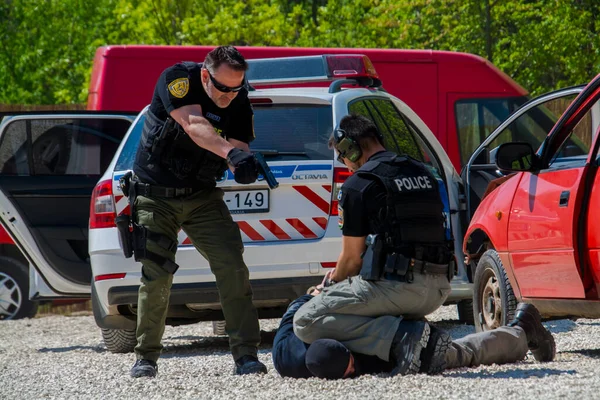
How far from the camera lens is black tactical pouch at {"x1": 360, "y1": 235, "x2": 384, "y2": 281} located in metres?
5.47

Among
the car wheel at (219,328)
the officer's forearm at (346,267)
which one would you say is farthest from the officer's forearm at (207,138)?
the car wheel at (219,328)

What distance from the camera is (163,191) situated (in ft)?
20.1

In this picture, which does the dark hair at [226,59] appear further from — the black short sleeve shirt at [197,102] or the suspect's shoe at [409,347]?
the suspect's shoe at [409,347]

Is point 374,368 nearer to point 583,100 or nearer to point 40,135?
point 583,100

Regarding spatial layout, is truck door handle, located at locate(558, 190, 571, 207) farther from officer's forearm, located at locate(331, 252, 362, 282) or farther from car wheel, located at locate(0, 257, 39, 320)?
car wheel, located at locate(0, 257, 39, 320)

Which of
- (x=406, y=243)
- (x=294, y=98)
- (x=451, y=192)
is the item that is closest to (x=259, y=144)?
(x=294, y=98)

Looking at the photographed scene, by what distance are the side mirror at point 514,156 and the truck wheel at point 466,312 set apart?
2765mm

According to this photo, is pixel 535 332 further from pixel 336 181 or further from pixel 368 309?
pixel 336 181

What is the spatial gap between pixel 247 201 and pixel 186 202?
3.59 feet

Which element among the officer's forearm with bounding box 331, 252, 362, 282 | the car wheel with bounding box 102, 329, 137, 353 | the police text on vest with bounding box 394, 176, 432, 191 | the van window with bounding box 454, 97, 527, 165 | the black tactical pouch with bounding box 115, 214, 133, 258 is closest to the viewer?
the police text on vest with bounding box 394, 176, 432, 191

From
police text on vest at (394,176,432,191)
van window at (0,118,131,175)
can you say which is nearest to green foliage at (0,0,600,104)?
van window at (0,118,131,175)

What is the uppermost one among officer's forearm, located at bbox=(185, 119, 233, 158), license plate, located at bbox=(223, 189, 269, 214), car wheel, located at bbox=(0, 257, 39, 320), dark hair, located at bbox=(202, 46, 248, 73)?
dark hair, located at bbox=(202, 46, 248, 73)

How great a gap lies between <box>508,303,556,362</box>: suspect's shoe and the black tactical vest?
61 centimetres

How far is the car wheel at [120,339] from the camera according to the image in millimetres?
7980
